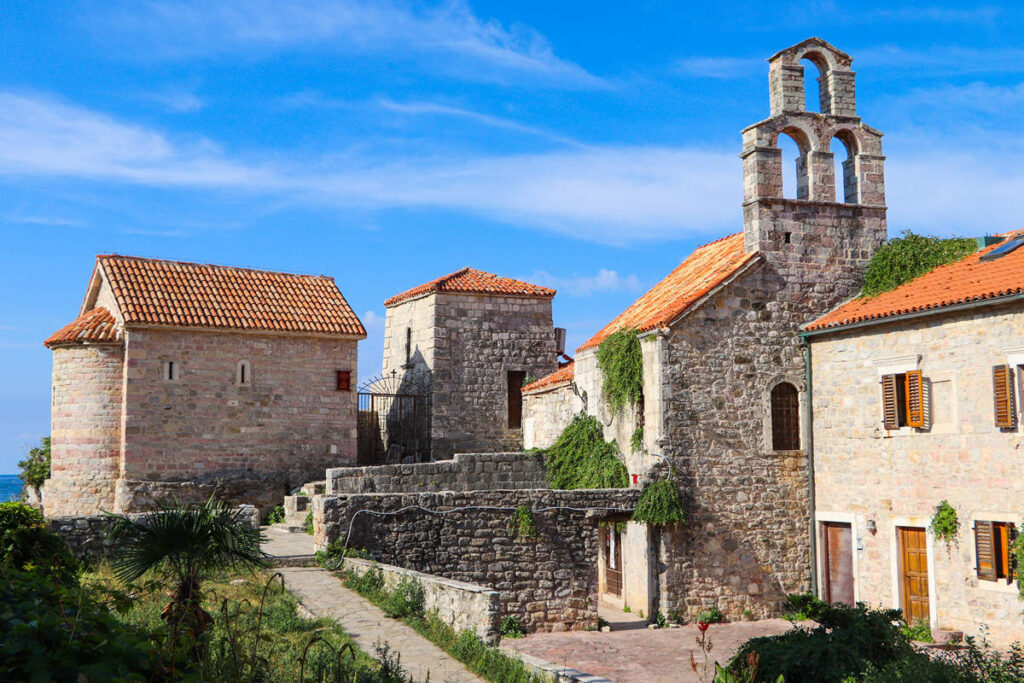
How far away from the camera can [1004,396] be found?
45.9 feet

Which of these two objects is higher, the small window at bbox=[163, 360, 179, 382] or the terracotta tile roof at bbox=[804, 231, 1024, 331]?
the terracotta tile roof at bbox=[804, 231, 1024, 331]

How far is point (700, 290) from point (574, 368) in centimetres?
472

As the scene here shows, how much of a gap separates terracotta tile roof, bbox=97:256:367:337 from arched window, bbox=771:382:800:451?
10777mm

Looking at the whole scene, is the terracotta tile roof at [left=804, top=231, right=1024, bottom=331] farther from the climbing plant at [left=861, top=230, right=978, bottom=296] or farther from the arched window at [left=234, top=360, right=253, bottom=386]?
the arched window at [left=234, top=360, right=253, bottom=386]

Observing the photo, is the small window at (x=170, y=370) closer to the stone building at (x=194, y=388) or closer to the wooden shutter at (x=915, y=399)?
the stone building at (x=194, y=388)

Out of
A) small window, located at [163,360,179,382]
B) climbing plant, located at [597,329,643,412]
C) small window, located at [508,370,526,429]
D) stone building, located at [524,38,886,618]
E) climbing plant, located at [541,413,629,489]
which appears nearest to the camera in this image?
stone building, located at [524,38,886,618]

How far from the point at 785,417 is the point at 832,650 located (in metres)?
9.95

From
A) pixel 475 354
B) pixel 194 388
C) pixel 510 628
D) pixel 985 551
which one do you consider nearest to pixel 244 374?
pixel 194 388

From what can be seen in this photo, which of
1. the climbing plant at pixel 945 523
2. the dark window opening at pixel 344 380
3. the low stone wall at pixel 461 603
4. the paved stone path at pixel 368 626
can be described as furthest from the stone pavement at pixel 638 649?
the dark window opening at pixel 344 380

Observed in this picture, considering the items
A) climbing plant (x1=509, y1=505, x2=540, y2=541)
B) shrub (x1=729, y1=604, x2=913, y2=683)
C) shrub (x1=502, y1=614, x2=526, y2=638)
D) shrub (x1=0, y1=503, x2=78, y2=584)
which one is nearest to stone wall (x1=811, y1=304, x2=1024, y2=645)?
shrub (x1=729, y1=604, x2=913, y2=683)

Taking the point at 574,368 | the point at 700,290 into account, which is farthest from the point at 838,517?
the point at 574,368

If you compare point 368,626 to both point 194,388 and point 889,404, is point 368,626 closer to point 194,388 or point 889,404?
point 889,404

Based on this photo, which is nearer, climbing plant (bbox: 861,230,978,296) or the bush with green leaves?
climbing plant (bbox: 861,230,978,296)

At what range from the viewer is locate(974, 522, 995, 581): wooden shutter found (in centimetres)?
1419
